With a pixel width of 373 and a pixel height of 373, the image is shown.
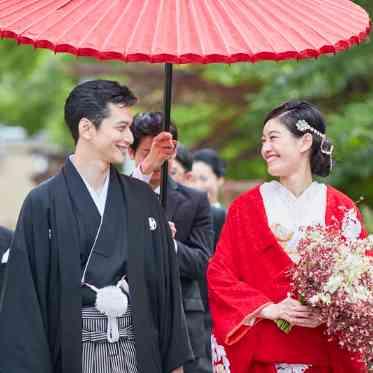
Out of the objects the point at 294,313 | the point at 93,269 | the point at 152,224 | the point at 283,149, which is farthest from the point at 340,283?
the point at 93,269

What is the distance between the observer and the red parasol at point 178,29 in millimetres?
3852

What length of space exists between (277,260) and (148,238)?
0.67 metres

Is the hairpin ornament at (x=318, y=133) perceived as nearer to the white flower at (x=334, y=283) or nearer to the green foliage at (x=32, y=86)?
the white flower at (x=334, y=283)

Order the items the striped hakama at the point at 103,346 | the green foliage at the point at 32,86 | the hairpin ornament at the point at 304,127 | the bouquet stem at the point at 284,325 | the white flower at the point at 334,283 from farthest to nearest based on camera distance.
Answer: the green foliage at the point at 32,86
the hairpin ornament at the point at 304,127
the bouquet stem at the point at 284,325
the striped hakama at the point at 103,346
the white flower at the point at 334,283

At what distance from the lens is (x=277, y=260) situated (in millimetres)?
4719

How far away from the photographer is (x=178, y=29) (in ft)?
12.9

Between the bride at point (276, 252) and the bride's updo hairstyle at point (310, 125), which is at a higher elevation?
the bride's updo hairstyle at point (310, 125)

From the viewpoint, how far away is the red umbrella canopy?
385 centimetres

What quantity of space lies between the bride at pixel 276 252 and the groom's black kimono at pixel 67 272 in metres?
0.44

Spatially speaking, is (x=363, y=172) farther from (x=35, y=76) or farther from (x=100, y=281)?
(x=35, y=76)

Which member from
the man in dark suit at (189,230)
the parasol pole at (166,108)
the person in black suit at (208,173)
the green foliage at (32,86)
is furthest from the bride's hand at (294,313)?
the green foliage at (32,86)

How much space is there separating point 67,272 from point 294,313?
1.12m

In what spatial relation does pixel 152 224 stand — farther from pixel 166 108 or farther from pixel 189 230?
pixel 189 230

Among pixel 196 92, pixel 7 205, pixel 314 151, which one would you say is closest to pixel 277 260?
pixel 314 151
